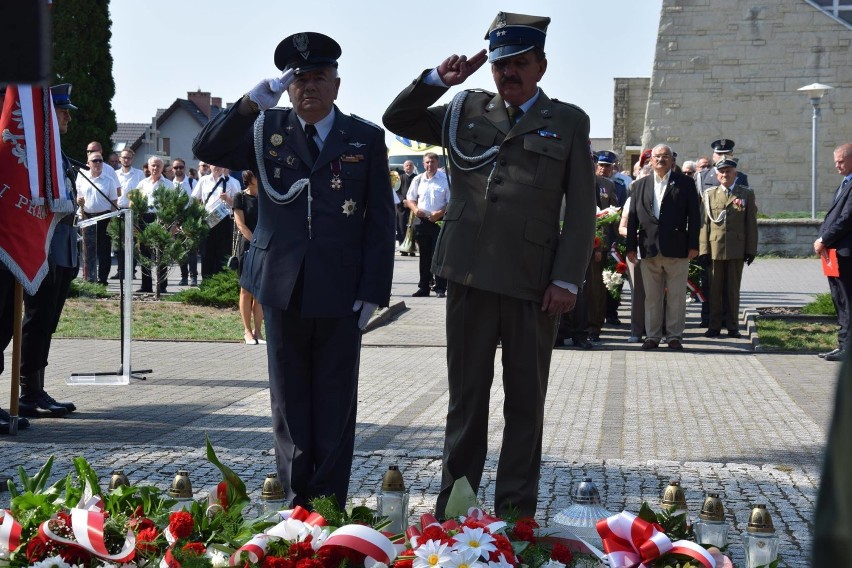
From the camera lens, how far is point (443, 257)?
5.31 m

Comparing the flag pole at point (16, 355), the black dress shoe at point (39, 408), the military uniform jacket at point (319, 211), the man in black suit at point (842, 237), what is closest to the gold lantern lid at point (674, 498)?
the military uniform jacket at point (319, 211)

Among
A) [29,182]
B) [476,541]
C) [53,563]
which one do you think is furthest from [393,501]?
[29,182]

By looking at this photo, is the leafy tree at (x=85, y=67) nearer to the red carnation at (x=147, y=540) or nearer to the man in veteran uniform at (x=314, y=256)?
the man in veteran uniform at (x=314, y=256)

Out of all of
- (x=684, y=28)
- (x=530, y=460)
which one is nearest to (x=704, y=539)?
(x=530, y=460)

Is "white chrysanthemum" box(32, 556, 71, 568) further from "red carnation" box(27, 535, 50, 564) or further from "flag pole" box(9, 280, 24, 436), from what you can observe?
"flag pole" box(9, 280, 24, 436)

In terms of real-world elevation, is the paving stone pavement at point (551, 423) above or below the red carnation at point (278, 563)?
below

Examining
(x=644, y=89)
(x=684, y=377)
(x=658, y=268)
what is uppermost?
(x=644, y=89)

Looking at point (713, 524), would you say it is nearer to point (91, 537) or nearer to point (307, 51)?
point (91, 537)

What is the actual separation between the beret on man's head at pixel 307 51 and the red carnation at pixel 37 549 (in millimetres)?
2079

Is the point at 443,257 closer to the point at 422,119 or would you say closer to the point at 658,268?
the point at 422,119

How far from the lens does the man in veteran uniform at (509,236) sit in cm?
513

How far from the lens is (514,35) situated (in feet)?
16.5

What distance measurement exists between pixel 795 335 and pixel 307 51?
11109 millimetres

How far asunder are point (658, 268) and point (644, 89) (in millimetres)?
32485
